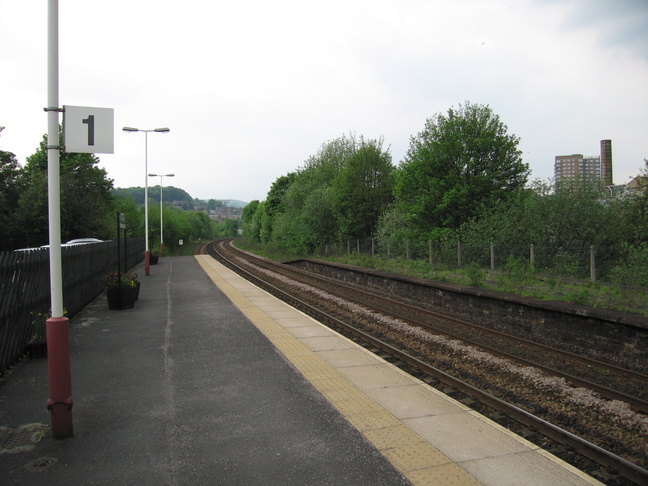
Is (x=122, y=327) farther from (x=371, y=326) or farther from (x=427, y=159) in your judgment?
(x=427, y=159)

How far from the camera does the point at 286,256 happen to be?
42812 mm

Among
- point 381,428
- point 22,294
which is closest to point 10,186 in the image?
point 22,294

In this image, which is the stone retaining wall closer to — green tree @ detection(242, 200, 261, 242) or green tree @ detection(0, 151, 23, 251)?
green tree @ detection(0, 151, 23, 251)

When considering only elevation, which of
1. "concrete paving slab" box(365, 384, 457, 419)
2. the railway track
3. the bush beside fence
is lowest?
the railway track

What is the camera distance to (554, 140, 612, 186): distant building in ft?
59.4

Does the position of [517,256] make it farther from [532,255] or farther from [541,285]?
[541,285]

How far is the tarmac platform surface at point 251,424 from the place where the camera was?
394 centimetres

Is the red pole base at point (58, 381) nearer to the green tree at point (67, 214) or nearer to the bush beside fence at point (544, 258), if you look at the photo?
the bush beside fence at point (544, 258)

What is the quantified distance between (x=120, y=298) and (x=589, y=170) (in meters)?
18.8

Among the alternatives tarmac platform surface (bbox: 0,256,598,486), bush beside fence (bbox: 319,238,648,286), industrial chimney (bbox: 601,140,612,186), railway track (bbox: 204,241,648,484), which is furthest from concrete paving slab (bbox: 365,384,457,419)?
industrial chimney (bbox: 601,140,612,186)

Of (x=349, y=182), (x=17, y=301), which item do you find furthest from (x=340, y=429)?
(x=349, y=182)

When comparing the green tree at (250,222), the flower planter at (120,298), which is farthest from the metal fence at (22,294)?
the green tree at (250,222)

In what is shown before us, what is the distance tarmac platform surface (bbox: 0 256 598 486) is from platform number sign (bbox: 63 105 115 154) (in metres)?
3.00

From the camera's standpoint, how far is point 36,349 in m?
7.41
